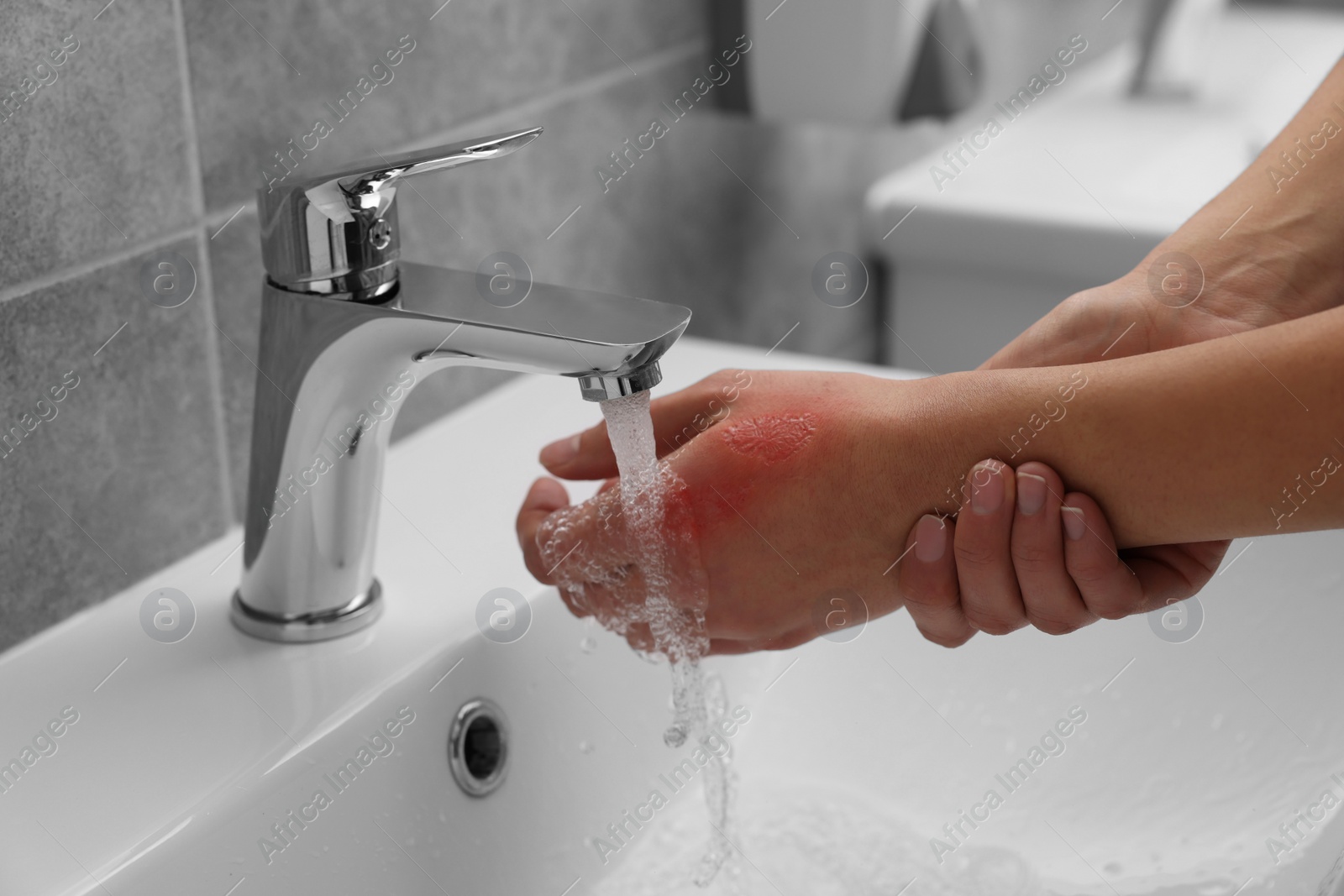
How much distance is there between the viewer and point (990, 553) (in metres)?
0.49

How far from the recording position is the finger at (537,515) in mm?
527

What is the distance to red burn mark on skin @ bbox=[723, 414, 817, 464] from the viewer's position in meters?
0.51

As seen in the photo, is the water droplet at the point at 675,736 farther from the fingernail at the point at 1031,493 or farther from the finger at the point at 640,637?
the fingernail at the point at 1031,493

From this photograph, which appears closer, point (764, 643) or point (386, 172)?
point (386, 172)

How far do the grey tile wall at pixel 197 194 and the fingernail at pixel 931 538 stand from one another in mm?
305

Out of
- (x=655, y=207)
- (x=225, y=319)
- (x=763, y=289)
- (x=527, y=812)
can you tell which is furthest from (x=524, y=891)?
(x=763, y=289)

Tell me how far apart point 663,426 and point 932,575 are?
0.43ft

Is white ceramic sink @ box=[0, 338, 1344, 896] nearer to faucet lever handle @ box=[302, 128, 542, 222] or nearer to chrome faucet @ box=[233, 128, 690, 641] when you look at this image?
chrome faucet @ box=[233, 128, 690, 641]

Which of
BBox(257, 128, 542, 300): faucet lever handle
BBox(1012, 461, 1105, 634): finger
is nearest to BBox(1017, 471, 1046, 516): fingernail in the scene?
BBox(1012, 461, 1105, 634): finger

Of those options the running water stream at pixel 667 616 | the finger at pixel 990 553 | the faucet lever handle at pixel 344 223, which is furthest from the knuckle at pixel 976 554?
the faucet lever handle at pixel 344 223

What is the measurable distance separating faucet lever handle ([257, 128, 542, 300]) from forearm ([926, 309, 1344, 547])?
0.19 metres

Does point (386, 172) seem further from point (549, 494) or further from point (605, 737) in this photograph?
point (605, 737)

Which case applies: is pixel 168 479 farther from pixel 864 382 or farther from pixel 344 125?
pixel 864 382

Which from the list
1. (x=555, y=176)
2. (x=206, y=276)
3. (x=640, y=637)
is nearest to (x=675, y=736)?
(x=640, y=637)
